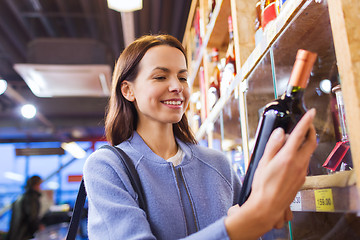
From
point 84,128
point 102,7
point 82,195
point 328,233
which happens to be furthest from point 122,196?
point 84,128

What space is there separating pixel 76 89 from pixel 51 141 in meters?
6.08

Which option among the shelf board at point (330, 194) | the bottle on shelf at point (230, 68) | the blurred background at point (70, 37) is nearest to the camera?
the shelf board at point (330, 194)

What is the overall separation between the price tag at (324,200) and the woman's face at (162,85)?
1.47 ft

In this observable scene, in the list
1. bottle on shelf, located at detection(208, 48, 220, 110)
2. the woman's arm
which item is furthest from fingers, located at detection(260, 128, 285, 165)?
bottle on shelf, located at detection(208, 48, 220, 110)

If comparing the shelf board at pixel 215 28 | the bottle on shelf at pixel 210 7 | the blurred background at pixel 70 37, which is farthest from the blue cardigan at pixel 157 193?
the blurred background at pixel 70 37

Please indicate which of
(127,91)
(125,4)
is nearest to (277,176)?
(127,91)

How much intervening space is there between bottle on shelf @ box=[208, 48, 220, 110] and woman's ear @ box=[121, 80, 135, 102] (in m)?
1.00

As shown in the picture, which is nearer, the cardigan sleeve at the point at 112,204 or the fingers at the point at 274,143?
the fingers at the point at 274,143

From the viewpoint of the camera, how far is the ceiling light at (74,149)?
10425 mm

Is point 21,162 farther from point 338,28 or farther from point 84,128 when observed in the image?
point 338,28

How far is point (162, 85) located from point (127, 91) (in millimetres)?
200

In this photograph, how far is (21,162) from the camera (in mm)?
11172

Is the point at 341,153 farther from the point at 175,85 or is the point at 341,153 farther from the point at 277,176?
the point at 175,85

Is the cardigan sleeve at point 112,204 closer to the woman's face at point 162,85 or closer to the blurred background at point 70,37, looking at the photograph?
the woman's face at point 162,85
